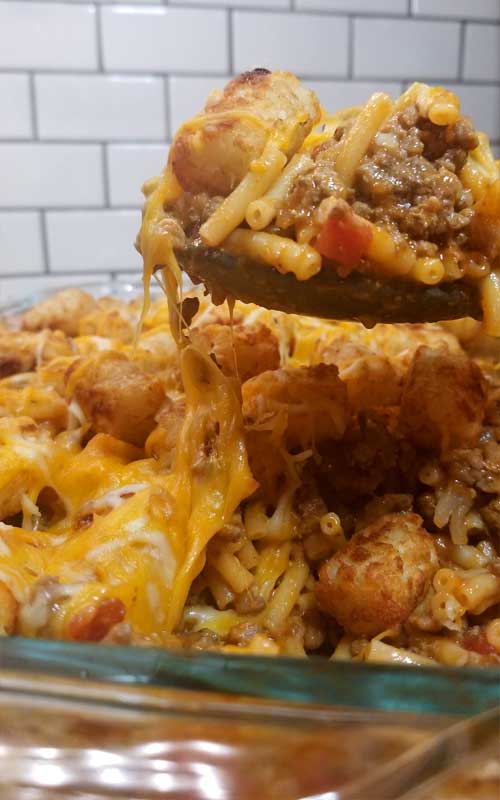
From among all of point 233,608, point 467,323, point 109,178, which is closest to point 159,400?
point 233,608

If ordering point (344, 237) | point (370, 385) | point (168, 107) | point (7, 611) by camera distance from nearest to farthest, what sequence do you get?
point (7, 611) < point (344, 237) < point (370, 385) < point (168, 107)

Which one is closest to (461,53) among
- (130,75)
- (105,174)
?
(130,75)

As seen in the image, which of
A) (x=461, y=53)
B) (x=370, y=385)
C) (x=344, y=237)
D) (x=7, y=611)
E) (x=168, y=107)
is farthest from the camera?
(x=461, y=53)

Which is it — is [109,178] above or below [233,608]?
above

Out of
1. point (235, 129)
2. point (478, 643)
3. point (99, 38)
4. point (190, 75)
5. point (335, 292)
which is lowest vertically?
point (478, 643)

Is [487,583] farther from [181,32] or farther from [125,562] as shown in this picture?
A: [181,32]

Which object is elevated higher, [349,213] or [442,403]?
[349,213]

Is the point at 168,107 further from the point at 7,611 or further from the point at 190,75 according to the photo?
the point at 7,611
